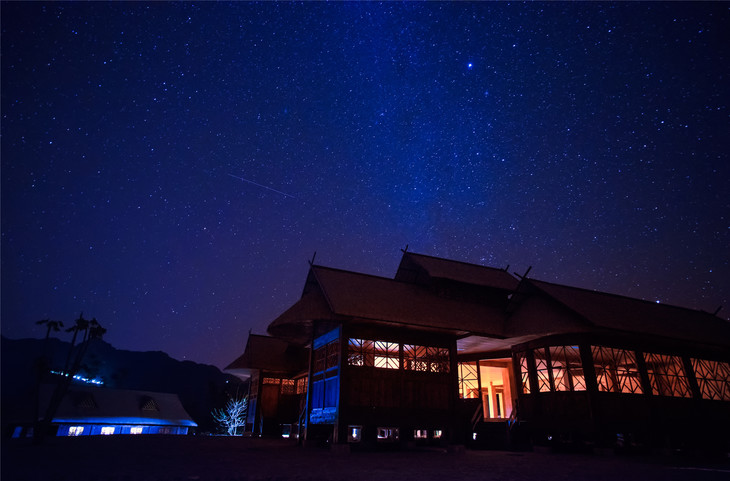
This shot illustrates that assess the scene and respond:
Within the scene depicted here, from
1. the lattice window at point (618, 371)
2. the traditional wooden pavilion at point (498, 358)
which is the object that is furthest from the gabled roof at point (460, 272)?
the lattice window at point (618, 371)

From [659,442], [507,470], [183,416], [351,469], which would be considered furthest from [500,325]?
[183,416]

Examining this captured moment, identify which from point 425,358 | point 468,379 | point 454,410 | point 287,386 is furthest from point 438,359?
point 287,386

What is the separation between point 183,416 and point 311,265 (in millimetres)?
37128

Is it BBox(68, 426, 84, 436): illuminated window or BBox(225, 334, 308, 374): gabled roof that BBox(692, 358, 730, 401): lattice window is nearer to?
BBox(225, 334, 308, 374): gabled roof

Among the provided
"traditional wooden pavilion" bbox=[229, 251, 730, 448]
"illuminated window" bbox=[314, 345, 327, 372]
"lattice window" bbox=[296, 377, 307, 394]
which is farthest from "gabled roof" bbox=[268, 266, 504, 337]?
"lattice window" bbox=[296, 377, 307, 394]

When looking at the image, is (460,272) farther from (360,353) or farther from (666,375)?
(666,375)

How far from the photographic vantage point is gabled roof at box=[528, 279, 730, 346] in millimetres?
18828

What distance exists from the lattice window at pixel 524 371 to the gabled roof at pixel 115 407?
128 ft

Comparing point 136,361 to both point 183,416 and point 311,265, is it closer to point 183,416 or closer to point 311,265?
point 183,416

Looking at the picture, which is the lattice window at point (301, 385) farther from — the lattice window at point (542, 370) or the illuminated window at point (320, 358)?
the lattice window at point (542, 370)

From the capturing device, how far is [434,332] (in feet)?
60.7

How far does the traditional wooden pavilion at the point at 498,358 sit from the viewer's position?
1705cm

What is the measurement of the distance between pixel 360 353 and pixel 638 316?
14913mm

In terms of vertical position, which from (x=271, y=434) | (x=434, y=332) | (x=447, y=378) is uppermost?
(x=434, y=332)
